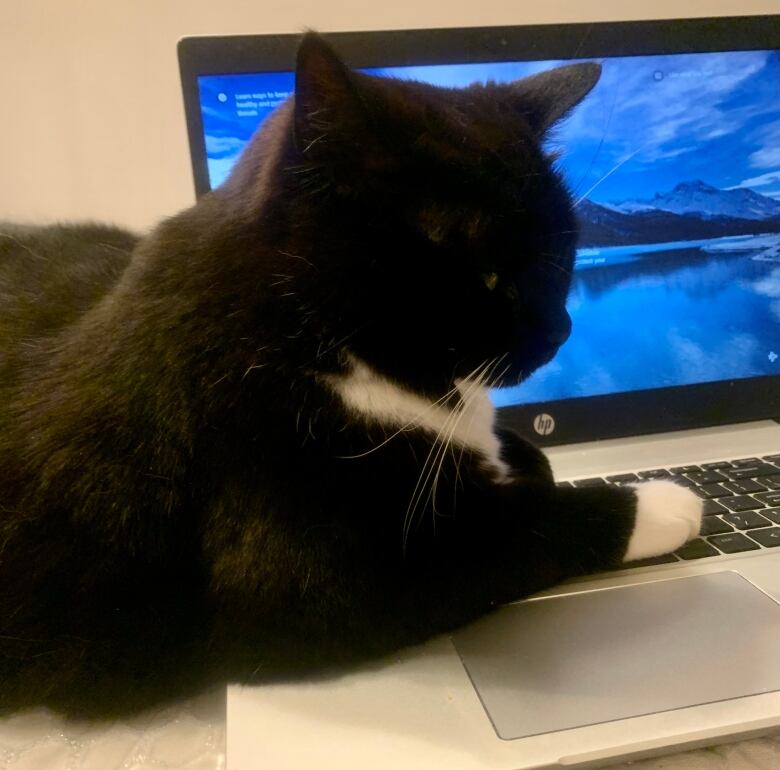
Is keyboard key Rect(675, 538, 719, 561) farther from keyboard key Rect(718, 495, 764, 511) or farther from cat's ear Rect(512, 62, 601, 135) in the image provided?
cat's ear Rect(512, 62, 601, 135)

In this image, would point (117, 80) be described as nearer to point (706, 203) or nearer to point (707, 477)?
point (706, 203)

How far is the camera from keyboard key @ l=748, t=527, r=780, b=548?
0.61 meters

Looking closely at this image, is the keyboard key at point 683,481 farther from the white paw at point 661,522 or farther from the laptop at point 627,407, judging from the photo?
the white paw at point 661,522

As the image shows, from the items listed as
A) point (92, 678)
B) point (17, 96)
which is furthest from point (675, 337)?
point (17, 96)

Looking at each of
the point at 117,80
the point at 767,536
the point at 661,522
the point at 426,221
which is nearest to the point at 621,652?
the point at 661,522

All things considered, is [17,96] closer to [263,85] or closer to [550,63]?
[263,85]

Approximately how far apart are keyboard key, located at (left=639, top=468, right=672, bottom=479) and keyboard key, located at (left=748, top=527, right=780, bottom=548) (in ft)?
0.42

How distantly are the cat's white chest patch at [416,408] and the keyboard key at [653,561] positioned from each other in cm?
13

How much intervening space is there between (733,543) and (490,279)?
33 cm

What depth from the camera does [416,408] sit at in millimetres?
524

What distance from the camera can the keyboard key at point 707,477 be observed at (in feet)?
2.36

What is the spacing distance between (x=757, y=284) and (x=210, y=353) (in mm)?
666

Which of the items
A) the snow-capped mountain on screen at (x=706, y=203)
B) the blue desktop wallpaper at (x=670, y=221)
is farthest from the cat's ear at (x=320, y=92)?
the snow-capped mountain on screen at (x=706, y=203)

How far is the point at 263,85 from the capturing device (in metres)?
0.72
